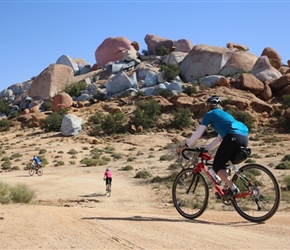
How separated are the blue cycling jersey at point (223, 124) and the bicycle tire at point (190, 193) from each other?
1.03 m

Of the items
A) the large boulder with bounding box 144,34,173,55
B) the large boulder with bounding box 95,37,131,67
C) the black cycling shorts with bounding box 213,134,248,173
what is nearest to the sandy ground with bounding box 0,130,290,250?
the black cycling shorts with bounding box 213,134,248,173

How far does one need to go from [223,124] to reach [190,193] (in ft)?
5.11

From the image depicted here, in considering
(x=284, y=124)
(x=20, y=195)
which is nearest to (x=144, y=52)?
(x=284, y=124)

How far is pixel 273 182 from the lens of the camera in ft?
21.6

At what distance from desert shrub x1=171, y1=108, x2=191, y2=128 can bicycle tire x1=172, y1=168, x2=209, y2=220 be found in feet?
115

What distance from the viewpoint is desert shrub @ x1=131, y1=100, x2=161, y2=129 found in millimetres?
43281

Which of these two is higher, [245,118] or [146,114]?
[146,114]

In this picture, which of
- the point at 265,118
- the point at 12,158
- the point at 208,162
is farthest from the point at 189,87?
the point at 208,162

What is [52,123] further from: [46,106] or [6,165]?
[6,165]

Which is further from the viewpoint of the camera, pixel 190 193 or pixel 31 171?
pixel 31 171

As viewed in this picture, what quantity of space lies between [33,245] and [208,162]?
11.2 feet

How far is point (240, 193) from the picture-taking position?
6.75 meters

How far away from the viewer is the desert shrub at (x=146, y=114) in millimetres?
43281

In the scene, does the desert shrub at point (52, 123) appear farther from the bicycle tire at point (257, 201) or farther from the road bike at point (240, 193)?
the bicycle tire at point (257, 201)
